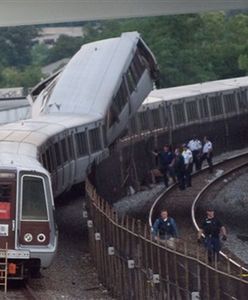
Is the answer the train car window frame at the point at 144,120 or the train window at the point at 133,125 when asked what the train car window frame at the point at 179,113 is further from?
the train window at the point at 133,125

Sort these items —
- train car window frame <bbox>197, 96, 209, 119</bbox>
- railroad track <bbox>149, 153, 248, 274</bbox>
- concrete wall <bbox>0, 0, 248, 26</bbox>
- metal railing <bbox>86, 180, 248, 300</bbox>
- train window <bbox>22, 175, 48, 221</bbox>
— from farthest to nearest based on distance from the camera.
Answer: train car window frame <bbox>197, 96, 209, 119</bbox>
concrete wall <bbox>0, 0, 248, 26</bbox>
railroad track <bbox>149, 153, 248, 274</bbox>
train window <bbox>22, 175, 48, 221</bbox>
metal railing <bbox>86, 180, 248, 300</bbox>

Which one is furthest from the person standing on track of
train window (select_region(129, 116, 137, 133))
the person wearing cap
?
the person wearing cap

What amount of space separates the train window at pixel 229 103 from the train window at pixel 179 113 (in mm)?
3966

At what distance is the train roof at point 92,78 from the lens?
123 feet

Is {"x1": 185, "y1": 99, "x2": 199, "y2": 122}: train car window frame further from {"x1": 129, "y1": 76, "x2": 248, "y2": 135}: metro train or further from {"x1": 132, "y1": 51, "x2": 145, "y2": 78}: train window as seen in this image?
{"x1": 132, "y1": 51, "x2": 145, "y2": 78}: train window

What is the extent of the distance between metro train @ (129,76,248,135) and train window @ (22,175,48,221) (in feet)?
55.8

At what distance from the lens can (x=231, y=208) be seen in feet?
119

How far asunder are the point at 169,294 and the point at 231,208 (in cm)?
1609

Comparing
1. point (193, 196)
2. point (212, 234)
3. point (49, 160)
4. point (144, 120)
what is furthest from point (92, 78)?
point (212, 234)

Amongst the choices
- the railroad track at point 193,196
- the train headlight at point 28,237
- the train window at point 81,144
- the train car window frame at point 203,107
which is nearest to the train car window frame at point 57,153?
the railroad track at point 193,196

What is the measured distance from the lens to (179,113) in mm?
46562

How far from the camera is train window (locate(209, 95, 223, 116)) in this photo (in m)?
49.4

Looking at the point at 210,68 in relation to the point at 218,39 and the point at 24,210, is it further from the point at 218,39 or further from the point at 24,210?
the point at 24,210

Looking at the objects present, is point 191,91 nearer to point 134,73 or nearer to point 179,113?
point 179,113
